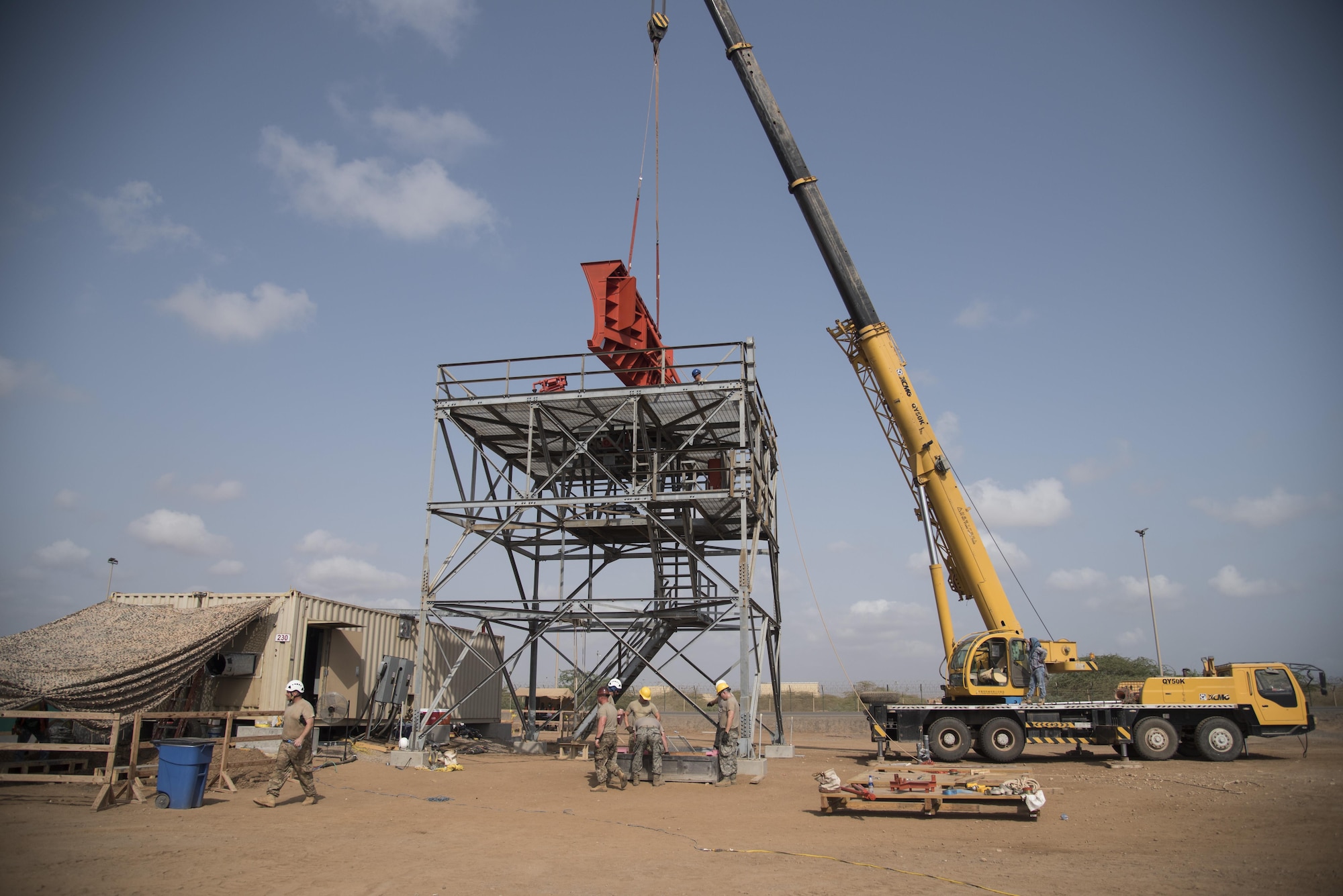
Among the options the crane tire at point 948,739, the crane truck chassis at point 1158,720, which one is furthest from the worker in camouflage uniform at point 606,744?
the crane tire at point 948,739

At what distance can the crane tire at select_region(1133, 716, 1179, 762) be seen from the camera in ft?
60.2

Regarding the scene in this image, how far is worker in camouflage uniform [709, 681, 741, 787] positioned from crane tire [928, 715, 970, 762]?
18.2 ft

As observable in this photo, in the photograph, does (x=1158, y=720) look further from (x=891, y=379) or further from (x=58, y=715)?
(x=58, y=715)

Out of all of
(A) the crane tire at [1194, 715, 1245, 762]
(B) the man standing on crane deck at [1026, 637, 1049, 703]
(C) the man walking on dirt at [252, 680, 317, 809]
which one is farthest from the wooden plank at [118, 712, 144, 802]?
(A) the crane tire at [1194, 715, 1245, 762]

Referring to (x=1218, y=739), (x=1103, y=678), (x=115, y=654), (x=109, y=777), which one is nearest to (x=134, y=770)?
(x=109, y=777)

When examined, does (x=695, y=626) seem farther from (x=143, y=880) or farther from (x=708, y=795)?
(x=143, y=880)

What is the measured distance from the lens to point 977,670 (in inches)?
754

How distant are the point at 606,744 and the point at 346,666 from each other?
29.0ft

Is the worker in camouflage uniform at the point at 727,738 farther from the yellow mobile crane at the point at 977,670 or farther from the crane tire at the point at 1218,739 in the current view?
the crane tire at the point at 1218,739

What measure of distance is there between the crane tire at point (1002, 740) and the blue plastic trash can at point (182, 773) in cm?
1492

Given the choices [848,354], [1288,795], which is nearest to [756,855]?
[1288,795]

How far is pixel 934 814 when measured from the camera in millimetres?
11562

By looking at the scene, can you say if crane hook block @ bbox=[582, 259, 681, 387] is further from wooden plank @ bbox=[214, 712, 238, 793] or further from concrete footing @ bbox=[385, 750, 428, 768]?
wooden plank @ bbox=[214, 712, 238, 793]

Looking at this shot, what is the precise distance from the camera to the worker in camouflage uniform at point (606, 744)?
14.5 meters
